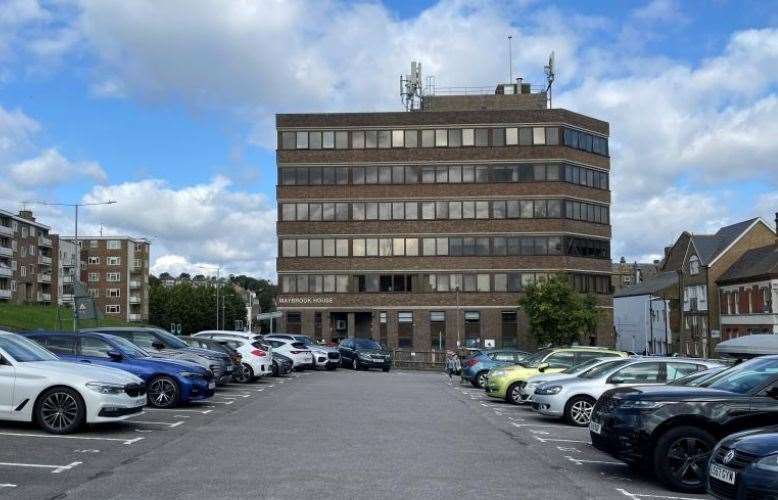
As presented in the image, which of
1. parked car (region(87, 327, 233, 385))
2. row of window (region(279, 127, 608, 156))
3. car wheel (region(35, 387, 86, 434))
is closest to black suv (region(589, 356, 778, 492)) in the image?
car wheel (region(35, 387, 86, 434))

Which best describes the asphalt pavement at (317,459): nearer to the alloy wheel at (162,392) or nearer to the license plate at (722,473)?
the alloy wheel at (162,392)

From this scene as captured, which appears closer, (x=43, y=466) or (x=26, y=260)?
(x=43, y=466)

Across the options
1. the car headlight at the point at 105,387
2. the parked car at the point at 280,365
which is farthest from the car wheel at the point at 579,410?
the parked car at the point at 280,365

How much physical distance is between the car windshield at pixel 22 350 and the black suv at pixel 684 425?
8.83m

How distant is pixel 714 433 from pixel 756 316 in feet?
163

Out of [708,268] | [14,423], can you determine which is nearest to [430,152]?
[708,268]

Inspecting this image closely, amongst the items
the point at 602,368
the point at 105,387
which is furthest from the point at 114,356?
the point at 602,368

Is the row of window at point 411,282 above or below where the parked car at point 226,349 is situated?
above

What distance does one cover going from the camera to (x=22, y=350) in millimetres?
13625

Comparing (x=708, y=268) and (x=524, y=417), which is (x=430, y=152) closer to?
(x=708, y=268)

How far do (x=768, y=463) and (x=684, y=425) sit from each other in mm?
3247

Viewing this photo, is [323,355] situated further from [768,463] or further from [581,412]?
[768,463]

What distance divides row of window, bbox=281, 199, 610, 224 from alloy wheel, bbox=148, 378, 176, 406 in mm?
49219

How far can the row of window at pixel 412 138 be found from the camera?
6650 centimetres
